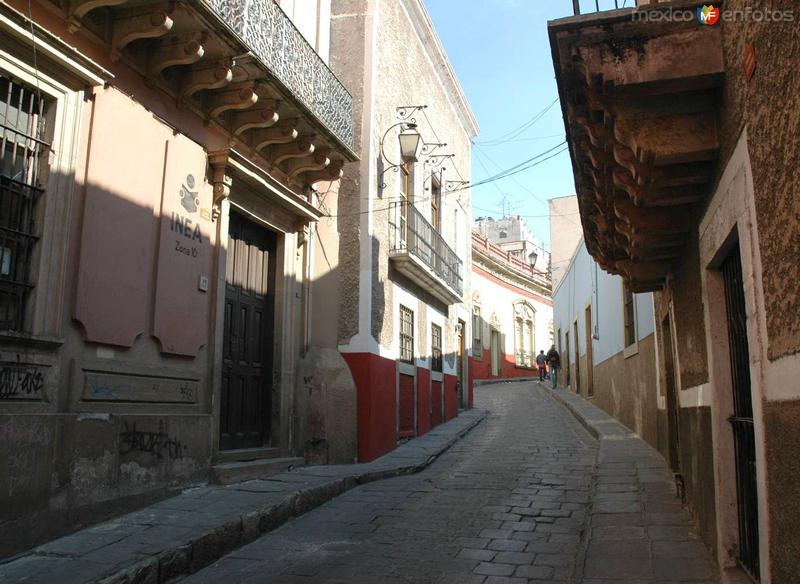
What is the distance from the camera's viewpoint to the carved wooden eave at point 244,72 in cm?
632

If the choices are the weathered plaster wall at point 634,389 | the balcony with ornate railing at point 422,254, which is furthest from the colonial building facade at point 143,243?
the weathered plaster wall at point 634,389

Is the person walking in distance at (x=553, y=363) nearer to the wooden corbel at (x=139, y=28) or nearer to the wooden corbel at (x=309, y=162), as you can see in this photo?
the wooden corbel at (x=309, y=162)

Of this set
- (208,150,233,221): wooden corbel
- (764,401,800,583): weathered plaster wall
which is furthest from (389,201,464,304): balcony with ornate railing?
(764,401,800,583): weathered plaster wall

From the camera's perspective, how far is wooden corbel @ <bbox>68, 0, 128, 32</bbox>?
5.78 metres

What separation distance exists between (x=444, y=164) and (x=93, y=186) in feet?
37.3

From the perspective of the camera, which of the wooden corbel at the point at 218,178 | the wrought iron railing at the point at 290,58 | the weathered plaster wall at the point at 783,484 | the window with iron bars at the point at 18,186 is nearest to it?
the weathered plaster wall at the point at 783,484

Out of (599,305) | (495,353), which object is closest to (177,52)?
(599,305)

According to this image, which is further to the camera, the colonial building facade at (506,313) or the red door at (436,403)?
the colonial building facade at (506,313)

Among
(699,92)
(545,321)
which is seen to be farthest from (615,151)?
(545,321)

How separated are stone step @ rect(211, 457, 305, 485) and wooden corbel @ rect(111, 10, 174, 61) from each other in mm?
4200

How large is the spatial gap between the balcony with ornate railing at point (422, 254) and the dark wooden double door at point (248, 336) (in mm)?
2978

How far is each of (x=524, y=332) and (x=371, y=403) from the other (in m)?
26.5

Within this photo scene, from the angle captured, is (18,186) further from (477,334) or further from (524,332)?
(524,332)

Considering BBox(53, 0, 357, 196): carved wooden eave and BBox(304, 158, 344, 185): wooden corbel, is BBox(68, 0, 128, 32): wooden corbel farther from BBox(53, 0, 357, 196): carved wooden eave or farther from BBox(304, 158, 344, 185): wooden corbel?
BBox(304, 158, 344, 185): wooden corbel
